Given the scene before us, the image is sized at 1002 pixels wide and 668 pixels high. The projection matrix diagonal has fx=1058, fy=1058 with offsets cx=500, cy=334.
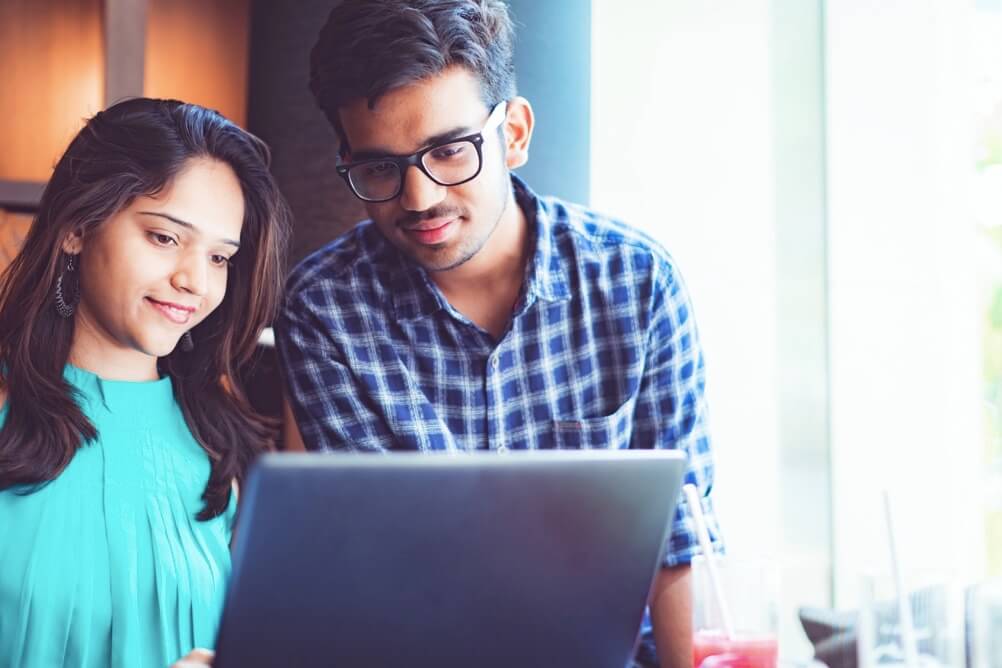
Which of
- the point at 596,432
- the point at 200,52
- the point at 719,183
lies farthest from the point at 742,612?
the point at 200,52

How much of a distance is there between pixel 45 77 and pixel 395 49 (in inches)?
57.2

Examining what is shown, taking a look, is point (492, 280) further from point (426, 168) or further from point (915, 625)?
point (915, 625)

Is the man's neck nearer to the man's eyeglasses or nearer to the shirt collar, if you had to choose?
the shirt collar

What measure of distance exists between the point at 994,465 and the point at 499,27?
150 cm

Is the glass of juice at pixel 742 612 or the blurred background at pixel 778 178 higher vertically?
the blurred background at pixel 778 178

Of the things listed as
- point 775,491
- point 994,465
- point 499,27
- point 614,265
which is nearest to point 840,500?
point 775,491

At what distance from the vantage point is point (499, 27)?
1.89 metres

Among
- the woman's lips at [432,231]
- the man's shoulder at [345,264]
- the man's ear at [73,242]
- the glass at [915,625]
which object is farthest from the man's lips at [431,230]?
the glass at [915,625]

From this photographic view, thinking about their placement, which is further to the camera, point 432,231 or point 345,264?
point 345,264

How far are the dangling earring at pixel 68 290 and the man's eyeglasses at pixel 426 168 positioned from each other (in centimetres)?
43

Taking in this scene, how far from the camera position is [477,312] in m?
1.91

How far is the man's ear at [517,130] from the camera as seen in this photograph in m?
1.87

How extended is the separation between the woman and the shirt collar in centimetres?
34

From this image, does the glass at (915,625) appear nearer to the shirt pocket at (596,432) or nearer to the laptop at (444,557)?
the laptop at (444,557)
